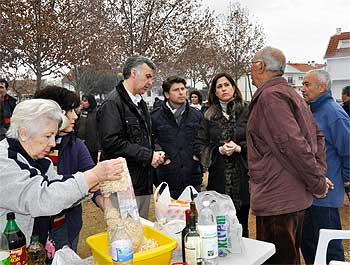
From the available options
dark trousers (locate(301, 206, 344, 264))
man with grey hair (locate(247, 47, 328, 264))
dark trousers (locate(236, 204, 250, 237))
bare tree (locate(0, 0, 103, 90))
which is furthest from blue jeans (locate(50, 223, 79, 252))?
bare tree (locate(0, 0, 103, 90))

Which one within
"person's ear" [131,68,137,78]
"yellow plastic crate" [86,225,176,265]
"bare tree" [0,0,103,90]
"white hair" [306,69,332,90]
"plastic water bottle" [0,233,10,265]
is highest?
"bare tree" [0,0,103,90]

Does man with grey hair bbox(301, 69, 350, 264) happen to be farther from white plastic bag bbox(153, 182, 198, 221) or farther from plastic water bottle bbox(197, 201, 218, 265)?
plastic water bottle bbox(197, 201, 218, 265)

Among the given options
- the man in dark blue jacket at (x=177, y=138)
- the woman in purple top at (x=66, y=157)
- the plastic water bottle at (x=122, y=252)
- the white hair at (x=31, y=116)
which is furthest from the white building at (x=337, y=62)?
the plastic water bottle at (x=122, y=252)

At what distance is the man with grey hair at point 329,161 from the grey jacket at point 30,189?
202 cm

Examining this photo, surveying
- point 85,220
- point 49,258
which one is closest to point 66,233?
point 49,258

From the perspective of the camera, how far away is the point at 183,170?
3080mm

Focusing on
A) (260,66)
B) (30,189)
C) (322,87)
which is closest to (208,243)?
(30,189)

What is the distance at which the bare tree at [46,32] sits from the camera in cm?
611

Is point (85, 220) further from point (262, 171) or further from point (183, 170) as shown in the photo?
point (262, 171)

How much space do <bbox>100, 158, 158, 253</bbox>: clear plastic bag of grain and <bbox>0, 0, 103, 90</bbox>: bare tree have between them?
18.1 ft

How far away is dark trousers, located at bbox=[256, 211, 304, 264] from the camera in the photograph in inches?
84.5

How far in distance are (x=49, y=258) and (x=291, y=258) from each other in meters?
1.40

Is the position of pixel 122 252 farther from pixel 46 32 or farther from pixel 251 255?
pixel 46 32

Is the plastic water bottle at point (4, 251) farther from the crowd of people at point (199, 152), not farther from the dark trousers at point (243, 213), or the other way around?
the dark trousers at point (243, 213)
